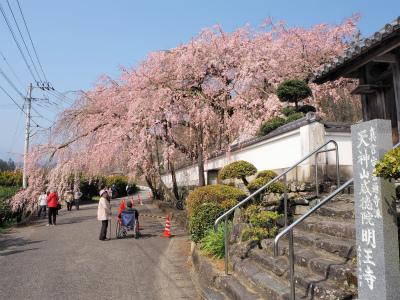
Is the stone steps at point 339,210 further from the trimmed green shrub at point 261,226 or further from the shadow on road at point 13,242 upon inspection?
the shadow on road at point 13,242

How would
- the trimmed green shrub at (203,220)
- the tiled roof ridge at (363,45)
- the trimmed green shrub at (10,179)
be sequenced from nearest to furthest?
the tiled roof ridge at (363,45), the trimmed green shrub at (203,220), the trimmed green shrub at (10,179)

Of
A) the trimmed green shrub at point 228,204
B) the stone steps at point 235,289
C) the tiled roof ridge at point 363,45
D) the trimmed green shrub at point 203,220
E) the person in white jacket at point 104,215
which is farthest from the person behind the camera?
the person in white jacket at point 104,215

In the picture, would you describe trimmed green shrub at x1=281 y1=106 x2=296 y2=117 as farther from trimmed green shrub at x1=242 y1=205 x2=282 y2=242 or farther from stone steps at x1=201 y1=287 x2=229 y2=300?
stone steps at x1=201 y1=287 x2=229 y2=300

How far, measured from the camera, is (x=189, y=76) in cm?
1518

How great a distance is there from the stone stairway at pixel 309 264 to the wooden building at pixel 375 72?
125 inches

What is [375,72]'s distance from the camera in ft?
32.1

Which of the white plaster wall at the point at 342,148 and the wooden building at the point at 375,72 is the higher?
the wooden building at the point at 375,72

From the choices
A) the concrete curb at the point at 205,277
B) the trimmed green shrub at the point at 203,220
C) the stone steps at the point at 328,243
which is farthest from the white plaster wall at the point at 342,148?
the concrete curb at the point at 205,277

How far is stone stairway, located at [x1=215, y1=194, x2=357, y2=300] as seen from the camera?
187 inches

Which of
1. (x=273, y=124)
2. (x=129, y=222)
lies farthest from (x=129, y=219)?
(x=273, y=124)

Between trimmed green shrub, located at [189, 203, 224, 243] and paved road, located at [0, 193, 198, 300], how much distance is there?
784mm

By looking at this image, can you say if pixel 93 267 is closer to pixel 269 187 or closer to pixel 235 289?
pixel 235 289

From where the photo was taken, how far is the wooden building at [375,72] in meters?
7.93

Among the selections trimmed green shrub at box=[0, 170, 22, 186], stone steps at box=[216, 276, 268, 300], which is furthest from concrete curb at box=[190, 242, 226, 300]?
trimmed green shrub at box=[0, 170, 22, 186]
